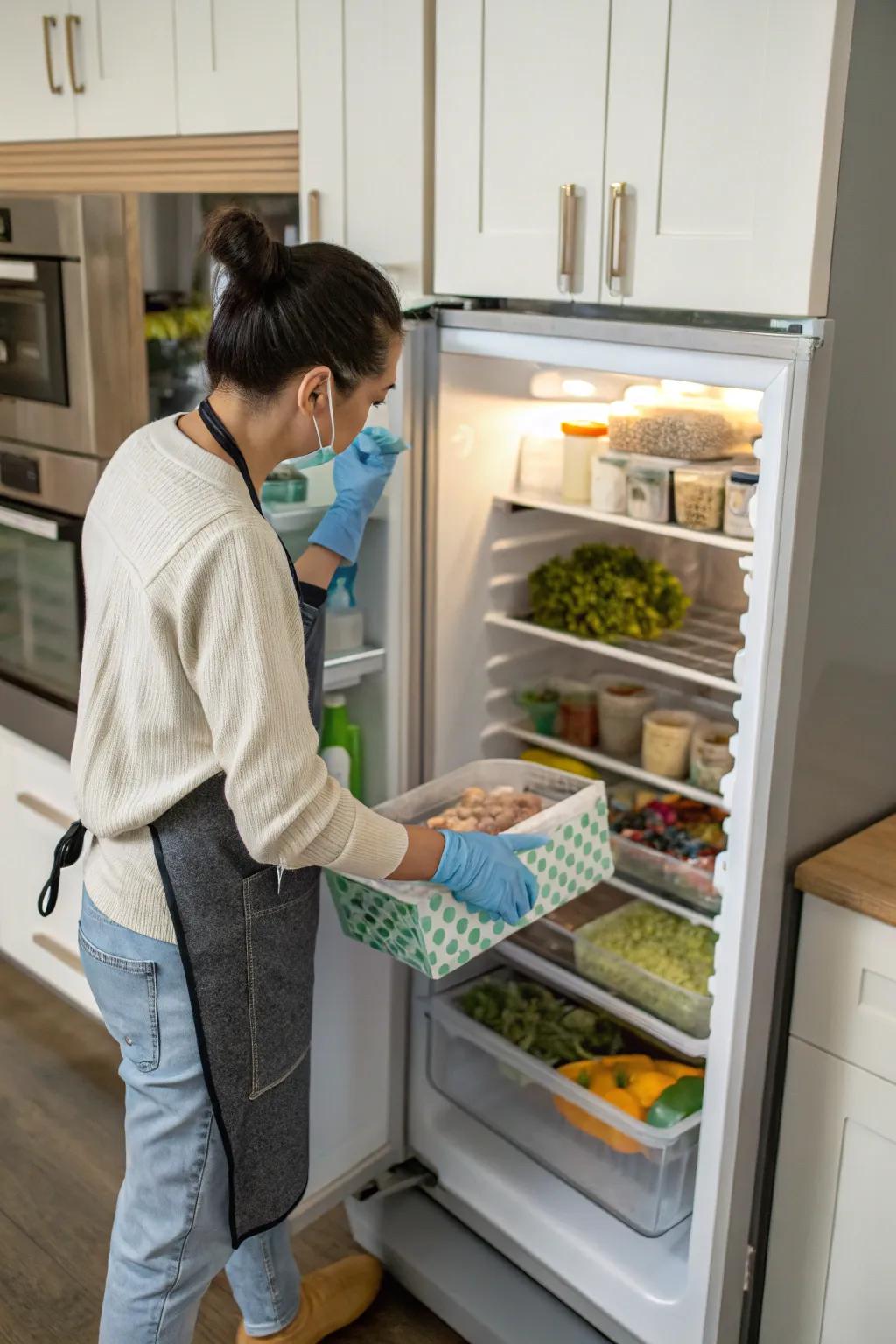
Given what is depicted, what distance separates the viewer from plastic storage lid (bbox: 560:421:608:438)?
1.94m

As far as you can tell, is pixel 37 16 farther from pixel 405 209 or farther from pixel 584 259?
pixel 584 259

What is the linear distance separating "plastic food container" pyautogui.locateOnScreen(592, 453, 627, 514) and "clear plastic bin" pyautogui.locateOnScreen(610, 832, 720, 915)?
0.50m

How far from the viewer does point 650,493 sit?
5.96 ft

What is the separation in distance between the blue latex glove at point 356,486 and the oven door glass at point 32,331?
70cm

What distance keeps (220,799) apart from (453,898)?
323mm

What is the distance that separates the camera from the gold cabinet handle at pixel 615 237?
149cm

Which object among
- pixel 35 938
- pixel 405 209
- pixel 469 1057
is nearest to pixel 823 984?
pixel 469 1057

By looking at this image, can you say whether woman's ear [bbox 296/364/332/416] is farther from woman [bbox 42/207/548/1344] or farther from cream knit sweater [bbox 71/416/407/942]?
cream knit sweater [bbox 71/416/407/942]

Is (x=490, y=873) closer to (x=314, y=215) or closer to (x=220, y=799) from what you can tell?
(x=220, y=799)

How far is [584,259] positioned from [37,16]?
1.30 metres

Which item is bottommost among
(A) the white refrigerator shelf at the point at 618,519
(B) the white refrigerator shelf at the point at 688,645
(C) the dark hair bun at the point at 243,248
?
(B) the white refrigerator shelf at the point at 688,645

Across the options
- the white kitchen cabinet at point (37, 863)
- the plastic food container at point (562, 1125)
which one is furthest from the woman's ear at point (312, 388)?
the white kitchen cabinet at point (37, 863)

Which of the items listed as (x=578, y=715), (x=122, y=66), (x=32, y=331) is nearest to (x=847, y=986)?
(x=578, y=715)

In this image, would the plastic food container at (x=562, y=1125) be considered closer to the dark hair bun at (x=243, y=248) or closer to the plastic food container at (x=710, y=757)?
the plastic food container at (x=710, y=757)
